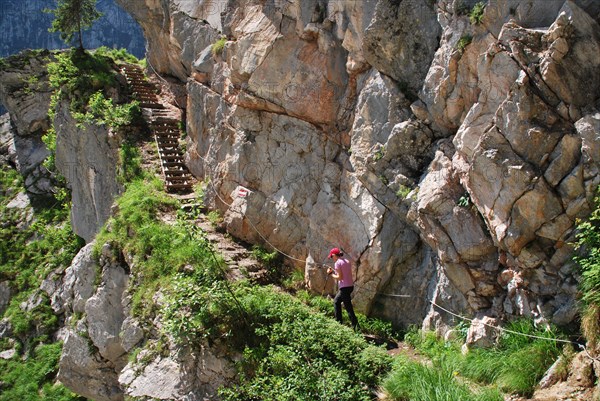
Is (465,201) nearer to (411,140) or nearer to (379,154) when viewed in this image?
(411,140)

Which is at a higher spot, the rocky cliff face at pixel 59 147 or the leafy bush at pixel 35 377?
the rocky cliff face at pixel 59 147

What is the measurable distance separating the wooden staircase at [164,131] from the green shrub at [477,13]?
8.73 metres

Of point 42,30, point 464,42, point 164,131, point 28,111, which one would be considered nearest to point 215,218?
point 164,131

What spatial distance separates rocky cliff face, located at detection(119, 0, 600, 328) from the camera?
24.9ft

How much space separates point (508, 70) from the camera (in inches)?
317

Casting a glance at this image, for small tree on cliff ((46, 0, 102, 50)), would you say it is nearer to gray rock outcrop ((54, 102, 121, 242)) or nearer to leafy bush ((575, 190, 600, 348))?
gray rock outcrop ((54, 102, 121, 242))

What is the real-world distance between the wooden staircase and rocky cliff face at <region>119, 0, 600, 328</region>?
26.6 inches

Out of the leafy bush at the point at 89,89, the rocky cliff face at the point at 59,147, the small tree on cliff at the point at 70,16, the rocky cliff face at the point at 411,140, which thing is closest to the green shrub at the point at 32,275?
the rocky cliff face at the point at 59,147

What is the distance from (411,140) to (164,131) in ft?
30.6

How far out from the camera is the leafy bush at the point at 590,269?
22.0 ft

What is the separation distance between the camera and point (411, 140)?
9844mm

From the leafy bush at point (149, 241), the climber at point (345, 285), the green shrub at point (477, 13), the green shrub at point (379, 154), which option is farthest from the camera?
the leafy bush at point (149, 241)

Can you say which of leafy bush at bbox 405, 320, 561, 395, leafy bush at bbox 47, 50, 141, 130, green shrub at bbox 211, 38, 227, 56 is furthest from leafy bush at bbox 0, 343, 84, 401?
leafy bush at bbox 405, 320, 561, 395

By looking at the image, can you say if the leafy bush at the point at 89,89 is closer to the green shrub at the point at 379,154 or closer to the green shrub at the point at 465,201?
the green shrub at the point at 379,154
